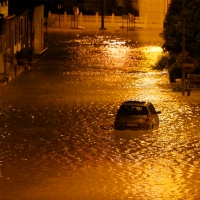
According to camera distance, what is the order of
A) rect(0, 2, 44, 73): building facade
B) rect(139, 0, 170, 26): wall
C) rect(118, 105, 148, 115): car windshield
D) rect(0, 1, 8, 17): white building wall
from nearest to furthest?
rect(118, 105, 148, 115): car windshield → rect(0, 2, 44, 73): building facade → rect(0, 1, 8, 17): white building wall → rect(139, 0, 170, 26): wall

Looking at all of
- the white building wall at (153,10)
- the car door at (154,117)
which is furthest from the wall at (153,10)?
the car door at (154,117)

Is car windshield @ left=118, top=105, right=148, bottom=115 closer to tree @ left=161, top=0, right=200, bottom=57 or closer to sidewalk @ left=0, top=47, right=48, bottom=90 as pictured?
sidewalk @ left=0, top=47, right=48, bottom=90

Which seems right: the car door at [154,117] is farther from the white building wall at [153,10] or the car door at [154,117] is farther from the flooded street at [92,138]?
the white building wall at [153,10]

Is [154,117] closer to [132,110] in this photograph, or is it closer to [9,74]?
[132,110]

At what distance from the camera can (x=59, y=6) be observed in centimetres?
8131

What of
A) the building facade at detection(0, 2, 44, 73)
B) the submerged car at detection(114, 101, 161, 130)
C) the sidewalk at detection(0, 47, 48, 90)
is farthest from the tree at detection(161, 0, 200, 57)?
the submerged car at detection(114, 101, 161, 130)

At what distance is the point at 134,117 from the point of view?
1075 inches

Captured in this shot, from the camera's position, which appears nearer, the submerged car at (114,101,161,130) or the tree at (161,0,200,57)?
the submerged car at (114,101,161,130)

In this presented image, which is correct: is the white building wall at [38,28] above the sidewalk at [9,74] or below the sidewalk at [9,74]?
above

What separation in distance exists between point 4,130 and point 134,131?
4.11 metres

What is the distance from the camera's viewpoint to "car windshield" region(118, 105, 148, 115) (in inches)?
1079

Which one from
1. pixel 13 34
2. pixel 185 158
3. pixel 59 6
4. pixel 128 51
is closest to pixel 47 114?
pixel 185 158

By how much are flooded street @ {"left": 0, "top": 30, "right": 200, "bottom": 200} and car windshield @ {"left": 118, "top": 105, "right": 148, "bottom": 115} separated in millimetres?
619

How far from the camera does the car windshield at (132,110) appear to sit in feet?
89.9
